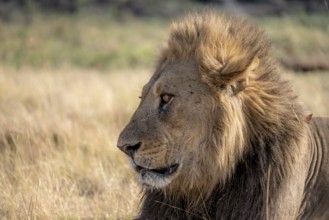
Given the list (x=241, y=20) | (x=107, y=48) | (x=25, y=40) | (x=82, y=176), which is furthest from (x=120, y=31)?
(x=241, y=20)

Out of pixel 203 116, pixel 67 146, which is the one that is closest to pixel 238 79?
pixel 203 116

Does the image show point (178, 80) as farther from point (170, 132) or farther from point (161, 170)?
point (161, 170)

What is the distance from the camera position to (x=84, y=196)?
17.2 feet

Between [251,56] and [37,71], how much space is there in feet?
32.3

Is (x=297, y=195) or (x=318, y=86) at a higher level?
(x=297, y=195)

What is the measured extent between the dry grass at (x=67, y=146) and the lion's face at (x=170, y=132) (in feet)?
3.66

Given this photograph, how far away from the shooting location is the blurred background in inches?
200

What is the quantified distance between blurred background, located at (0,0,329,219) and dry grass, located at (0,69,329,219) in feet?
0.04

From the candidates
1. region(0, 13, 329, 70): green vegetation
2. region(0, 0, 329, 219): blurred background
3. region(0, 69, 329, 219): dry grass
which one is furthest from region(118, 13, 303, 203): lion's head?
region(0, 13, 329, 70): green vegetation

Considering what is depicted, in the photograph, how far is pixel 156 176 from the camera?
3.64m

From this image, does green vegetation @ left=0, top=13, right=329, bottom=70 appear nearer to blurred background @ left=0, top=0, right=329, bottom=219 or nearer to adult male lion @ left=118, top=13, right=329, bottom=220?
blurred background @ left=0, top=0, right=329, bottom=219

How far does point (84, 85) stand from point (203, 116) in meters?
7.96

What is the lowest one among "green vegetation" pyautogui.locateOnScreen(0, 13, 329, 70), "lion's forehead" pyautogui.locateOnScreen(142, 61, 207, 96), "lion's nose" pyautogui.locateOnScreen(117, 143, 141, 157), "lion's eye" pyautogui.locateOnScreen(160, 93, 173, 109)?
"green vegetation" pyautogui.locateOnScreen(0, 13, 329, 70)

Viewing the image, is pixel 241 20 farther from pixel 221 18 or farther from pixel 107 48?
pixel 107 48
